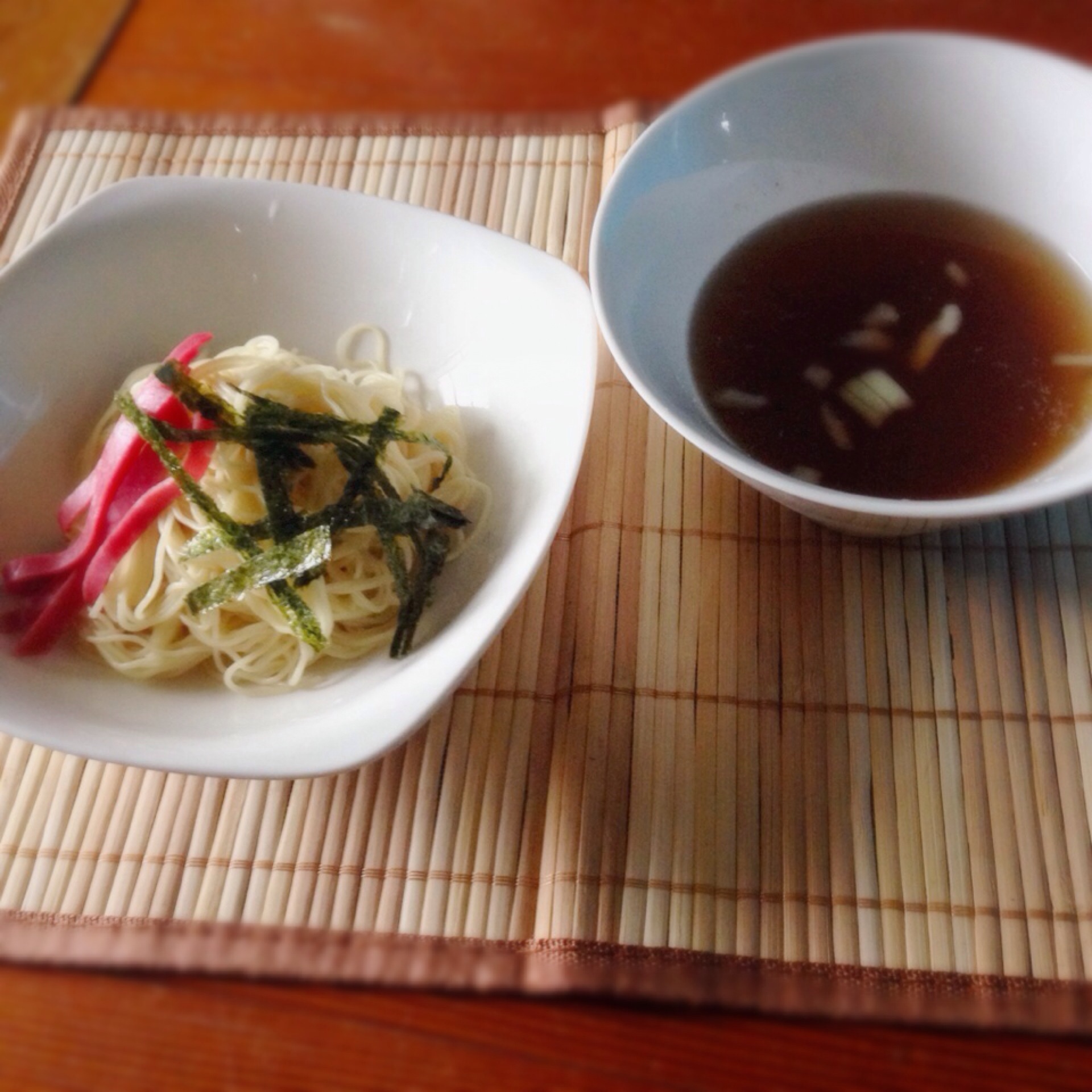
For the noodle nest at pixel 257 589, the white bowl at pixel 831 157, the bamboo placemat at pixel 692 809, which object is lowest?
the bamboo placemat at pixel 692 809

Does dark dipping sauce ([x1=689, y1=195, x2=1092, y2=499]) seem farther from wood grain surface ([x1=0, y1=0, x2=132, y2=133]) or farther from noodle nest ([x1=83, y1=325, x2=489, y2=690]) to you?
wood grain surface ([x1=0, y1=0, x2=132, y2=133])

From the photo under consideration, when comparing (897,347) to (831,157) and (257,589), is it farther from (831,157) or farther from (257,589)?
(257,589)

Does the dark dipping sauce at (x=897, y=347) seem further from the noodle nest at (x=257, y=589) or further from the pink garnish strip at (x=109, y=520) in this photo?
the pink garnish strip at (x=109, y=520)

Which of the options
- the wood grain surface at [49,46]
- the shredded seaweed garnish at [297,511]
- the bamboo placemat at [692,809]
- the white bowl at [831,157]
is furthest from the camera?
the wood grain surface at [49,46]

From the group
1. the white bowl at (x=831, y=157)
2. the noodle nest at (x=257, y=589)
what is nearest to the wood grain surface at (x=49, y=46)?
the noodle nest at (x=257, y=589)

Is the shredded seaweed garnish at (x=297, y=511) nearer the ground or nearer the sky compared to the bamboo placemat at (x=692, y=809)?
nearer the sky

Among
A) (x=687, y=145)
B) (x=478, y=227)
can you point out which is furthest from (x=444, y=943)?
(x=687, y=145)
